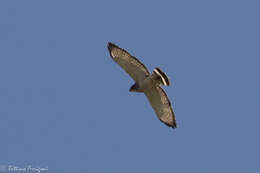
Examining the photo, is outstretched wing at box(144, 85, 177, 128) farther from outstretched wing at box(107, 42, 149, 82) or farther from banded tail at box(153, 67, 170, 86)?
outstretched wing at box(107, 42, 149, 82)

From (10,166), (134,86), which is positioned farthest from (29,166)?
(134,86)

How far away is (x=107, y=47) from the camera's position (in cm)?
2312

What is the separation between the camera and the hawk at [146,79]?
75.1 ft

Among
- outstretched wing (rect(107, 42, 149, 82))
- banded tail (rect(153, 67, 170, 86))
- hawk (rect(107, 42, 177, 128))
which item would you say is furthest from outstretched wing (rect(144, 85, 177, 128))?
outstretched wing (rect(107, 42, 149, 82))

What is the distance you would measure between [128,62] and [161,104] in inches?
73.8

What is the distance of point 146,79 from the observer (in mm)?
23047

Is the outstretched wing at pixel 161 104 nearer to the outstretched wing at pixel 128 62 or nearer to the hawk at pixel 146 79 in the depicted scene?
the hawk at pixel 146 79

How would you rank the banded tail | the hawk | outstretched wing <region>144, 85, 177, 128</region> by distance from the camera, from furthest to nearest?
outstretched wing <region>144, 85, 177, 128</region> < the hawk < the banded tail

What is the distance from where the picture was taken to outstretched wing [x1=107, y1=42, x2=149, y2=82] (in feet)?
75.2

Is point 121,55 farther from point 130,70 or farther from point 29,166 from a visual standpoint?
point 29,166

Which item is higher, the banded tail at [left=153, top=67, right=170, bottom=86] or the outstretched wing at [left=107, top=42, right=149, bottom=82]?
the outstretched wing at [left=107, top=42, right=149, bottom=82]

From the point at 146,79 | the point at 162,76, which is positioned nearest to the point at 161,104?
the point at 146,79

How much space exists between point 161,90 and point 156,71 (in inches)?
32.7

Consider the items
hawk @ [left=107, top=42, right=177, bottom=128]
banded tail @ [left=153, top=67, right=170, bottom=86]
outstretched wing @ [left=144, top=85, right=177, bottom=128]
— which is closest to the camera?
banded tail @ [left=153, top=67, right=170, bottom=86]
